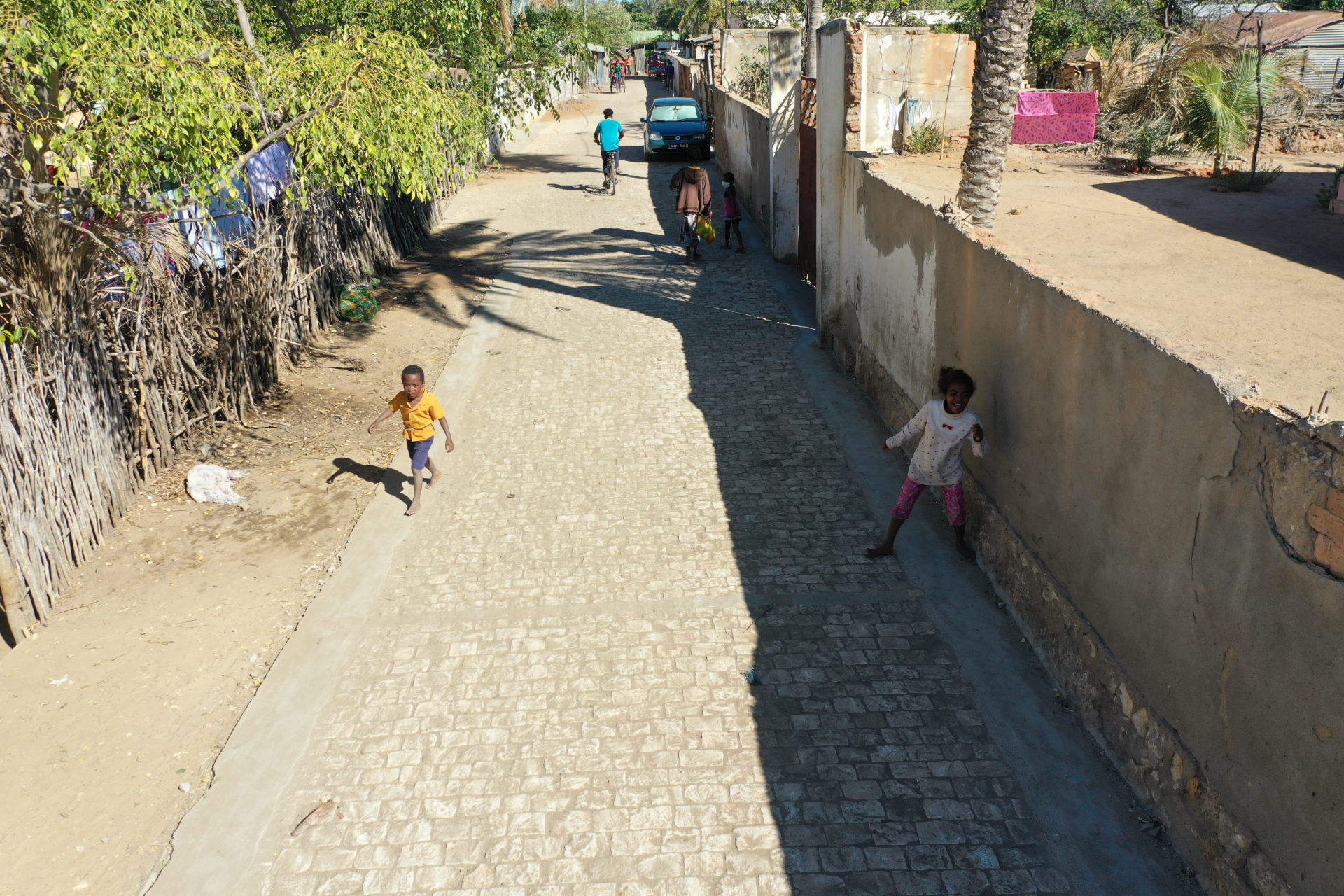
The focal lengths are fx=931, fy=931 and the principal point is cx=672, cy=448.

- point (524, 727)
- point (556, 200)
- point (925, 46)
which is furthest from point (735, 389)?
point (556, 200)

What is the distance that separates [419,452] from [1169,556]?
218 inches

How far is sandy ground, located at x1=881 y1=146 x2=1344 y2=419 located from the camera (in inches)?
264

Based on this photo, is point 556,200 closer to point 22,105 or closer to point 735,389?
point 735,389

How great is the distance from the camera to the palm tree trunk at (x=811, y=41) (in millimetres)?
13969

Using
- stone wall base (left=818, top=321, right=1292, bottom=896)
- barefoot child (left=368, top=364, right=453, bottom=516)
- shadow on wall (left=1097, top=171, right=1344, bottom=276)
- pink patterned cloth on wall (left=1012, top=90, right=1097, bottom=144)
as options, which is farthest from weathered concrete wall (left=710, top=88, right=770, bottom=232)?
stone wall base (left=818, top=321, right=1292, bottom=896)

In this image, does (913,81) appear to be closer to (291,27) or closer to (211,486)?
(291,27)

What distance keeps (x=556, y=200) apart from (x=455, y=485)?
14.4 meters

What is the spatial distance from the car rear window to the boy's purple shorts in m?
20.8

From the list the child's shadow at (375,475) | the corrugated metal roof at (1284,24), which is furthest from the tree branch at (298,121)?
the corrugated metal roof at (1284,24)

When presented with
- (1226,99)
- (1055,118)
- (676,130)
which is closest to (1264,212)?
(1226,99)

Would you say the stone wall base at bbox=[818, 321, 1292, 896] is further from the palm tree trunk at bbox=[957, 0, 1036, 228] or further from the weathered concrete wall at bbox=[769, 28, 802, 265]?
the weathered concrete wall at bbox=[769, 28, 802, 265]

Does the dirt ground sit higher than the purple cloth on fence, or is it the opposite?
the purple cloth on fence

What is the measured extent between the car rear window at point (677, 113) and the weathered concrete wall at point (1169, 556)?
20.9 metres

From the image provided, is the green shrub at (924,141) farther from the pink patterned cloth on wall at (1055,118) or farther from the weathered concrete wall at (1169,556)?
the weathered concrete wall at (1169,556)
